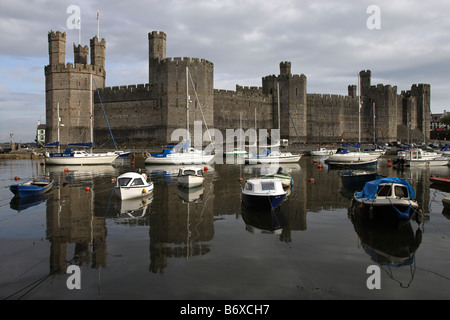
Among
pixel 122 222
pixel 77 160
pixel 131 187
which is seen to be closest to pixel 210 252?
pixel 122 222

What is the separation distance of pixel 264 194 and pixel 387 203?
4110mm

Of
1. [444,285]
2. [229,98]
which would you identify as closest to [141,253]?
[444,285]

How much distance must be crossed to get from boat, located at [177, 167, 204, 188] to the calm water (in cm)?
329

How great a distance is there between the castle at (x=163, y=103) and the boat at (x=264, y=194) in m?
27.0

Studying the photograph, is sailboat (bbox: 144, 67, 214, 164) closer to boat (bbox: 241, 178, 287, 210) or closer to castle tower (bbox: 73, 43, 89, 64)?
boat (bbox: 241, 178, 287, 210)

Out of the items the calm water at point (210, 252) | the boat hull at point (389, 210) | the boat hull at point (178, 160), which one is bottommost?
the calm water at point (210, 252)

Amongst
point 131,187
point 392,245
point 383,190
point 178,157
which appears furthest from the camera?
point 178,157

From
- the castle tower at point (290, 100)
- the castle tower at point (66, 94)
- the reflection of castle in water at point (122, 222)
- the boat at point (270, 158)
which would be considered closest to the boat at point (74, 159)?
the boat at point (270, 158)

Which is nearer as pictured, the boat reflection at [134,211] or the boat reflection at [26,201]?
the boat reflection at [134,211]

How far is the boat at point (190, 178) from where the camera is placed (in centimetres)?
1931

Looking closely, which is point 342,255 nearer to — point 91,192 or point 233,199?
point 233,199

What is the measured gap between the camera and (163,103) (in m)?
46.4

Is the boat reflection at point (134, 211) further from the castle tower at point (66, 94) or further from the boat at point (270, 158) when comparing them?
the castle tower at point (66, 94)

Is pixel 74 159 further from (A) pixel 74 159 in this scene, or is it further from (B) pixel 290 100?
(B) pixel 290 100
